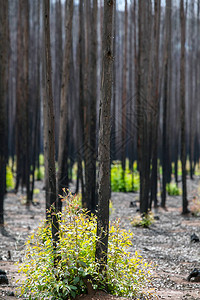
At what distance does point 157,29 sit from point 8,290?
815 centimetres

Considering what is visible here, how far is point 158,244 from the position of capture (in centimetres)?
762

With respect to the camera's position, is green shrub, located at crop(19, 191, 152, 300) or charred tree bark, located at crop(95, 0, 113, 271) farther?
charred tree bark, located at crop(95, 0, 113, 271)

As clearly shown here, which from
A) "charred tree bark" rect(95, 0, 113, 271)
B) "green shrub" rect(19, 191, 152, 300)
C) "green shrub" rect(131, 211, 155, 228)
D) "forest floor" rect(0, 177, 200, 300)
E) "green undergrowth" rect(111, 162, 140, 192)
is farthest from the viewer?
"green undergrowth" rect(111, 162, 140, 192)

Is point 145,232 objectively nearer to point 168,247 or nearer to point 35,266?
point 168,247

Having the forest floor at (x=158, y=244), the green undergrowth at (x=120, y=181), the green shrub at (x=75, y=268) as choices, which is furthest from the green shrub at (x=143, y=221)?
the green undergrowth at (x=120, y=181)

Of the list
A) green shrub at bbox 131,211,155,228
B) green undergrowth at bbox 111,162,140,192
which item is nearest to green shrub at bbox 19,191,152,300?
green shrub at bbox 131,211,155,228

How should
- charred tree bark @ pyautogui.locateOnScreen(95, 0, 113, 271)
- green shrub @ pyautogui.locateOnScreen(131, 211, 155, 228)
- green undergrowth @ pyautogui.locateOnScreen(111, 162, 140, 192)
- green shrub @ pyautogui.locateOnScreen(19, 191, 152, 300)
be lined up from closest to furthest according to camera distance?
green shrub @ pyautogui.locateOnScreen(19, 191, 152, 300), charred tree bark @ pyautogui.locateOnScreen(95, 0, 113, 271), green shrub @ pyautogui.locateOnScreen(131, 211, 155, 228), green undergrowth @ pyautogui.locateOnScreen(111, 162, 140, 192)

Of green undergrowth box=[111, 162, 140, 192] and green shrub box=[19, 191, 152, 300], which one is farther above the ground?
green shrub box=[19, 191, 152, 300]

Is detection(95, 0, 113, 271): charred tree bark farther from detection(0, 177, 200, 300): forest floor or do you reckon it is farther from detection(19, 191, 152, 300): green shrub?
detection(0, 177, 200, 300): forest floor

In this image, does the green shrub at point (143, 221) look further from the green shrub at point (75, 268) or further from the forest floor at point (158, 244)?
the green shrub at point (75, 268)

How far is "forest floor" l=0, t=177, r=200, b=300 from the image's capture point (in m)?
4.81

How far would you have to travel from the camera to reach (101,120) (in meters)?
3.87

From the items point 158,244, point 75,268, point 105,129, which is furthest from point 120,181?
point 75,268

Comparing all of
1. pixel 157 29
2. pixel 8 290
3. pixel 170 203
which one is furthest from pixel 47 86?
pixel 170 203
